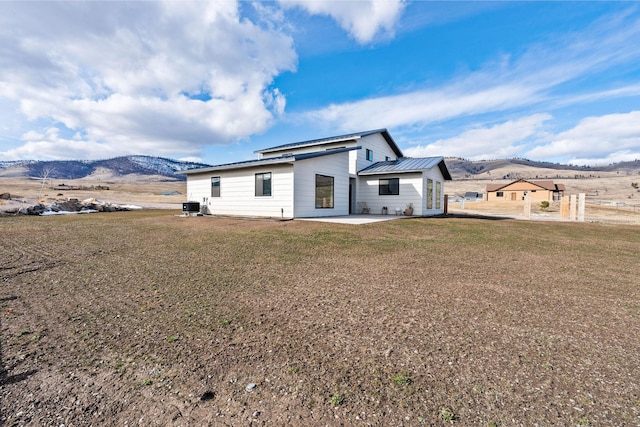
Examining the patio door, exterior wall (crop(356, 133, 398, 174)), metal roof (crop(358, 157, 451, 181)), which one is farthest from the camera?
the patio door

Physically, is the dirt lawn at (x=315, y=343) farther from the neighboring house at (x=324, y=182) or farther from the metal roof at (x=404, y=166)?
the metal roof at (x=404, y=166)

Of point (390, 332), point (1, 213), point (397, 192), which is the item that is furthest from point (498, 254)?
point (1, 213)

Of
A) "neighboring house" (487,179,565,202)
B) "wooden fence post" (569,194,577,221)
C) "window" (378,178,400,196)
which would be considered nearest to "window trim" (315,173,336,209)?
"window" (378,178,400,196)

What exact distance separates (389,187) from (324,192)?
4.96 m

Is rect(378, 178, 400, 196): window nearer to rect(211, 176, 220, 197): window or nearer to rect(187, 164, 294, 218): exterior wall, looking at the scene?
rect(187, 164, 294, 218): exterior wall

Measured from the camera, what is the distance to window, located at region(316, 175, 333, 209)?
15430mm

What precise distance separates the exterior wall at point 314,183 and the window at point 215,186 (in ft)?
18.8

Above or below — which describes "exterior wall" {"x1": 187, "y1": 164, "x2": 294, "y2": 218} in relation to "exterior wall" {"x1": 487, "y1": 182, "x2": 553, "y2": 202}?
below

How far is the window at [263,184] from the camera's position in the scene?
1469 cm

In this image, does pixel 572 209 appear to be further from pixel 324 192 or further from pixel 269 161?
pixel 269 161

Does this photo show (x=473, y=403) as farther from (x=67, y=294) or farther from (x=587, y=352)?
(x=67, y=294)

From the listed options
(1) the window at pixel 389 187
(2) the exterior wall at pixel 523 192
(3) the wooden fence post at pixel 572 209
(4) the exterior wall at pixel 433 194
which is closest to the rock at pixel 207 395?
(4) the exterior wall at pixel 433 194

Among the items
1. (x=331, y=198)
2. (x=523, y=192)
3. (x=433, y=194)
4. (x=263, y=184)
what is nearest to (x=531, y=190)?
(x=523, y=192)

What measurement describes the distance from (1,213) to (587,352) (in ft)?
76.4
